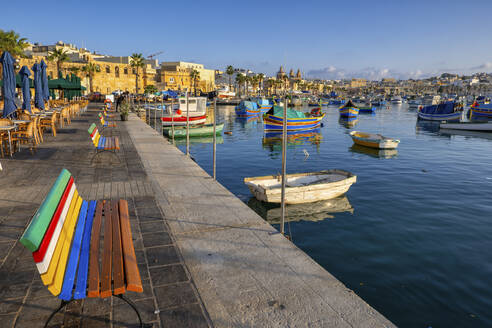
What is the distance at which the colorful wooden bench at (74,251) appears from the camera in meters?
2.71

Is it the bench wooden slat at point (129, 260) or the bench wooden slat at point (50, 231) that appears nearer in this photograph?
the bench wooden slat at point (50, 231)

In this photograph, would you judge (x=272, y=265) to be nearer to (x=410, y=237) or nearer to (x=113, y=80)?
(x=410, y=237)

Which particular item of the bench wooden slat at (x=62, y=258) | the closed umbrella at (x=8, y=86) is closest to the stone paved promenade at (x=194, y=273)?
the bench wooden slat at (x=62, y=258)

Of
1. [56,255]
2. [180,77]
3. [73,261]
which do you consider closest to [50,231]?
[56,255]

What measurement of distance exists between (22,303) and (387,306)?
18.9 ft

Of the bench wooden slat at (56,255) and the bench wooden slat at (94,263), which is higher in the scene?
the bench wooden slat at (56,255)

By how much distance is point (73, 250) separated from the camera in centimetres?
344

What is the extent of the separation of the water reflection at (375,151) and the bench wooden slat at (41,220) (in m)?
22.4

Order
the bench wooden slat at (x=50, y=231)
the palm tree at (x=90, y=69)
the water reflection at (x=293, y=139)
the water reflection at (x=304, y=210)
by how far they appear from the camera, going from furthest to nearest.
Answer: the palm tree at (x=90, y=69) → the water reflection at (x=293, y=139) → the water reflection at (x=304, y=210) → the bench wooden slat at (x=50, y=231)

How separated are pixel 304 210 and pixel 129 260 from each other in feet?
27.5

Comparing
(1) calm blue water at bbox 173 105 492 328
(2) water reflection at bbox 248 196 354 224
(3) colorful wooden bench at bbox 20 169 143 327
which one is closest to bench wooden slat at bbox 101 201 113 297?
(3) colorful wooden bench at bbox 20 169 143 327

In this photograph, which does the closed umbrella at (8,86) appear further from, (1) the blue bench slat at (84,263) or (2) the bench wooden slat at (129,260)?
(2) the bench wooden slat at (129,260)

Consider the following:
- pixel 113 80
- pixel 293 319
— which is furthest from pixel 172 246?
pixel 113 80

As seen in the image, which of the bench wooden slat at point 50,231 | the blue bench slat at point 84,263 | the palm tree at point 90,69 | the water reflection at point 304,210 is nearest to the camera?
the bench wooden slat at point 50,231
